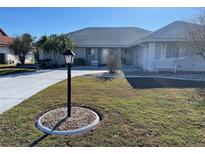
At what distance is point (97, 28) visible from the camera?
104 ft

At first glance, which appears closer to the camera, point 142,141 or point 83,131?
point 142,141

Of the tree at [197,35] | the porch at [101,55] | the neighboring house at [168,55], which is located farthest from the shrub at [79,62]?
the tree at [197,35]

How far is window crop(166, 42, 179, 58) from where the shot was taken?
1786 centimetres

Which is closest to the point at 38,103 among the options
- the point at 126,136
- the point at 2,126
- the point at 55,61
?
the point at 2,126

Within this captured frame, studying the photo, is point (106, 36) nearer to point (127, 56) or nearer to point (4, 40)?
point (127, 56)

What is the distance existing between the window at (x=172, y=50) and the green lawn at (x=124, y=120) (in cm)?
1012

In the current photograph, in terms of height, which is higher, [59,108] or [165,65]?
[165,65]

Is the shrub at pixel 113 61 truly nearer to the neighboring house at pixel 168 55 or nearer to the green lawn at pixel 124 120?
the neighboring house at pixel 168 55

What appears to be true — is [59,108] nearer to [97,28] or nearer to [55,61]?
[55,61]

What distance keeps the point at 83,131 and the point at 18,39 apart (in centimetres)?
2305

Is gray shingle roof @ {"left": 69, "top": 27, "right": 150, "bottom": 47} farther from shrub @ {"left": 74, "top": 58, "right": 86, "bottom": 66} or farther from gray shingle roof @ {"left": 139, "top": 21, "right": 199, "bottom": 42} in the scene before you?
gray shingle roof @ {"left": 139, "top": 21, "right": 199, "bottom": 42}

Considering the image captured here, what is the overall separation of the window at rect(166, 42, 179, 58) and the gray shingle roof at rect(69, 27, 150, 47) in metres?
8.40

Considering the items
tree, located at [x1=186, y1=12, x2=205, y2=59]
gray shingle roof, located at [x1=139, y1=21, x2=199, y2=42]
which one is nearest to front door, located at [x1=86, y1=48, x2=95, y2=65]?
gray shingle roof, located at [x1=139, y1=21, x2=199, y2=42]

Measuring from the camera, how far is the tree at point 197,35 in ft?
45.3
